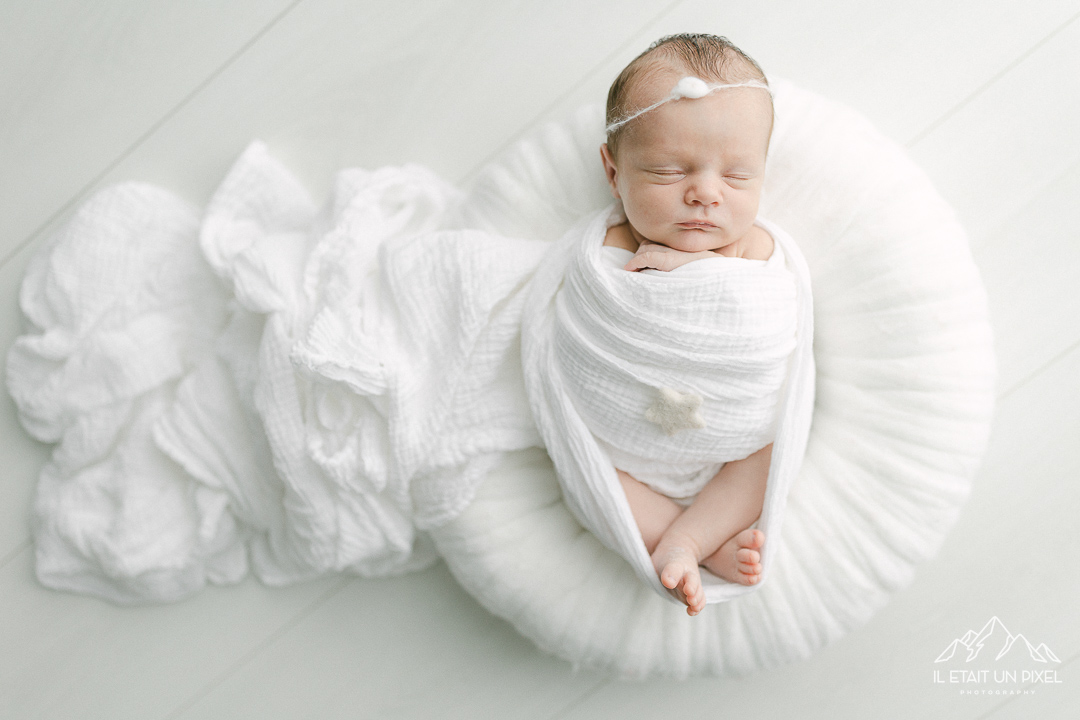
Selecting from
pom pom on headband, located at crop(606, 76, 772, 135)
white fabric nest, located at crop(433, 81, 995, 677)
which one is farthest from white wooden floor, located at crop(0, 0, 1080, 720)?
pom pom on headband, located at crop(606, 76, 772, 135)

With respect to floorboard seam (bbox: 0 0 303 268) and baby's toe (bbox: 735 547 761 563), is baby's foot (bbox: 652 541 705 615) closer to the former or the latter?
baby's toe (bbox: 735 547 761 563)

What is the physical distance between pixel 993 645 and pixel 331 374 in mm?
945

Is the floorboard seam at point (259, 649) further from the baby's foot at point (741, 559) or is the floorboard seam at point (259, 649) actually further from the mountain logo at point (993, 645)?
the mountain logo at point (993, 645)

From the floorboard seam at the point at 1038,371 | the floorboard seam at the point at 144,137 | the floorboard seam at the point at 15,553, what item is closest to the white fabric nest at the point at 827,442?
the floorboard seam at the point at 1038,371

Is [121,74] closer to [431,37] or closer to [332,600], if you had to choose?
[431,37]

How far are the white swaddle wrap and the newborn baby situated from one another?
0.03 metres

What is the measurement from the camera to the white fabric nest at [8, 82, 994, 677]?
77 centimetres

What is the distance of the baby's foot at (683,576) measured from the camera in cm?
69

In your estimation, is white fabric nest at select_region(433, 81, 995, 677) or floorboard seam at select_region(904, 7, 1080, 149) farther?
floorboard seam at select_region(904, 7, 1080, 149)

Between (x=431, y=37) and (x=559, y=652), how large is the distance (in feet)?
2.75

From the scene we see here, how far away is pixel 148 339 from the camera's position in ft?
3.12

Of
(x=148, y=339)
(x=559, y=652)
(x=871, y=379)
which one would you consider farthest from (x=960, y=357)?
(x=148, y=339)

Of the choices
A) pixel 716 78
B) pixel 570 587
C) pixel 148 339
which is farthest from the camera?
pixel 148 339

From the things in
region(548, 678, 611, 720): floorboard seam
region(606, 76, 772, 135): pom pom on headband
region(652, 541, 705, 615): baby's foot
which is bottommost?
region(548, 678, 611, 720): floorboard seam
